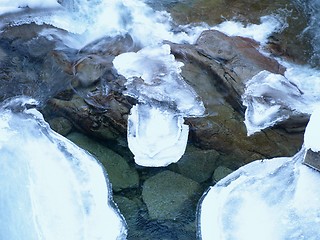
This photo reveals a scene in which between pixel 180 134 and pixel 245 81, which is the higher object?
pixel 245 81

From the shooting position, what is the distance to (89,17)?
16.8ft

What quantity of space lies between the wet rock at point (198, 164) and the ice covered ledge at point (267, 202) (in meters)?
0.21

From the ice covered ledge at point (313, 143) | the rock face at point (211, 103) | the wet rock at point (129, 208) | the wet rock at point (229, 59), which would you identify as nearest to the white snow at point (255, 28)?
the wet rock at point (229, 59)

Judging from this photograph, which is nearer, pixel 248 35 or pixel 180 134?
pixel 180 134

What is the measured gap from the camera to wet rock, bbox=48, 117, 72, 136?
4.11 meters

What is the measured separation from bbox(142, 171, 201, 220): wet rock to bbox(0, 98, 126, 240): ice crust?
0.30m

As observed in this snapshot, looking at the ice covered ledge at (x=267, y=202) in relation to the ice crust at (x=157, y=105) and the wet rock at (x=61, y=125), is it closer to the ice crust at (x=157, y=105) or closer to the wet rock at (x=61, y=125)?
the ice crust at (x=157, y=105)

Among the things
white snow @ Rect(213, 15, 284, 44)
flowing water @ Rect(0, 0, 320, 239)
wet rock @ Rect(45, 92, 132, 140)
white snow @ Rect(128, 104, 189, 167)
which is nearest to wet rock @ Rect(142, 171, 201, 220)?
flowing water @ Rect(0, 0, 320, 239)

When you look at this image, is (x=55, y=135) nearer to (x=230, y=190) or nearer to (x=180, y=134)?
(x=180, y=134)

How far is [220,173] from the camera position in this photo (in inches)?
152

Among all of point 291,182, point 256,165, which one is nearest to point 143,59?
point 256,165

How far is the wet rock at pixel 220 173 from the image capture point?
12.6ft

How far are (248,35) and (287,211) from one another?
1.89 m

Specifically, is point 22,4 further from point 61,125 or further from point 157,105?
point 157,105
